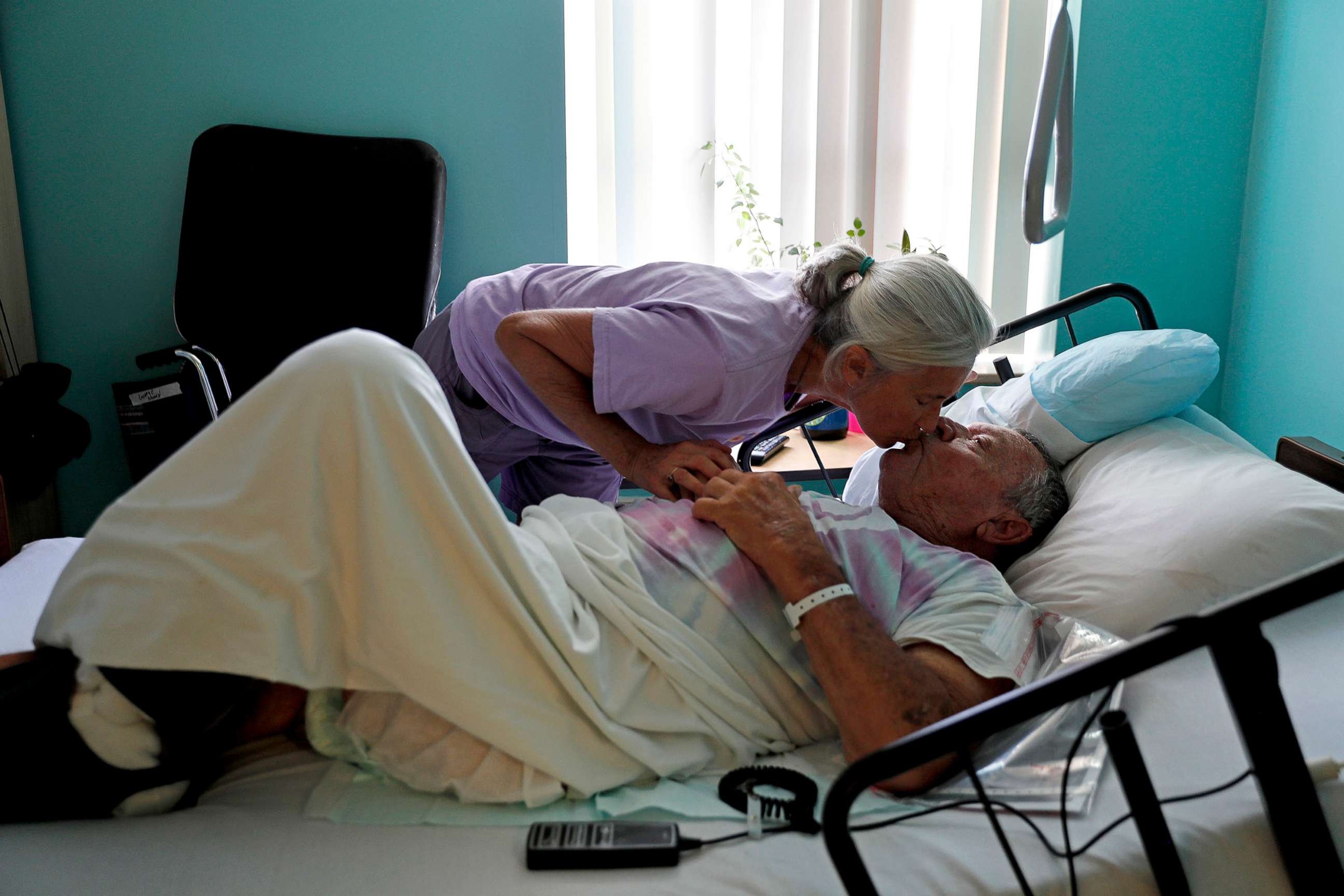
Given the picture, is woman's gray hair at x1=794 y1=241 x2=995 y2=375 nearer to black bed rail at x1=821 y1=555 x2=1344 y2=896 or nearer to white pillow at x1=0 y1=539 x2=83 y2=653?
black bed rail at x1=821 y1=555 x2=1344 y2=896

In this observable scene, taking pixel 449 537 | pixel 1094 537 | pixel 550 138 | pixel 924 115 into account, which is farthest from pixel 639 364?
pixel 924 115

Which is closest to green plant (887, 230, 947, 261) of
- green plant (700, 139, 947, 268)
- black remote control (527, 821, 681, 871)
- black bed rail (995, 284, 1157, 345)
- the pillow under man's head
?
green plant (700, 139, 947, 268)

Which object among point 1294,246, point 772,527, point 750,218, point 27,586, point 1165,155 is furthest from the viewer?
point 750,218

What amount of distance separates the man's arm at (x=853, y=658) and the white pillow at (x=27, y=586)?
864mm

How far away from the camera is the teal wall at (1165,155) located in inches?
107

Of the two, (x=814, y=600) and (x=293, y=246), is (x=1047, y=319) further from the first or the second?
(x=293, y=246)

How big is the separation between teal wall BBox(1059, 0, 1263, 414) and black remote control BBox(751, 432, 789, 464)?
3.42 ft

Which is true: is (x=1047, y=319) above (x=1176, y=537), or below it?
above

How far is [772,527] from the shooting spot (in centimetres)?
135

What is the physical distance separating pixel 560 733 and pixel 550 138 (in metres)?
2.10

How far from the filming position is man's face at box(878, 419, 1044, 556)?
1626mm

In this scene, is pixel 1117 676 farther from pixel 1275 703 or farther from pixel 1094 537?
pixel 1094 537

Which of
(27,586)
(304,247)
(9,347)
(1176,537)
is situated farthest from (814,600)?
(9,347)

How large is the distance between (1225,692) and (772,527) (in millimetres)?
620
